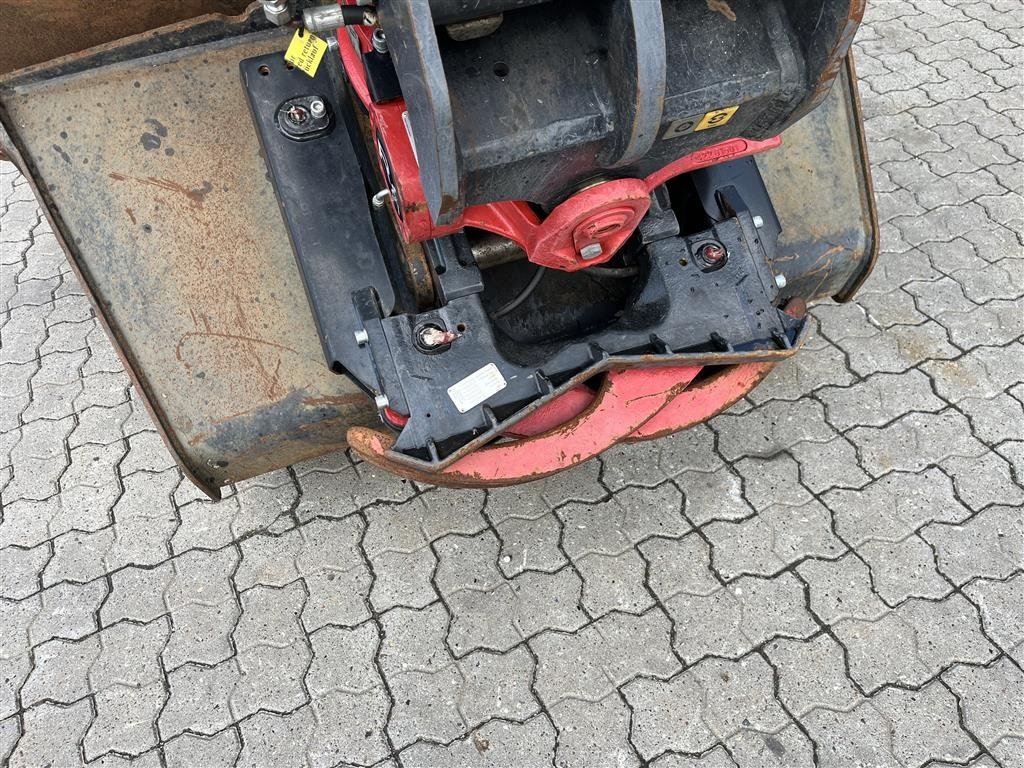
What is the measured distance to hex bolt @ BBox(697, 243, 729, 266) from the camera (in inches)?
79.9

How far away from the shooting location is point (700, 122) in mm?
1499

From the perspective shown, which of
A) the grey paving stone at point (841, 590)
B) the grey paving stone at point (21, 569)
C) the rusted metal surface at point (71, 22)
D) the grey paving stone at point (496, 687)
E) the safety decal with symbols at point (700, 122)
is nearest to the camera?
the safety decal with symbols at point (700, 122)

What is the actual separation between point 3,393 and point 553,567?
208cm

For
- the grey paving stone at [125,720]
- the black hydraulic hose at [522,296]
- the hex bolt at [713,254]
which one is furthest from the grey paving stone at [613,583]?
the grey paving stone at [125,720]

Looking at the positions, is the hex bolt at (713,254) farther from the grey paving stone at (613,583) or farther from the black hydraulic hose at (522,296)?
the grey paving stone at (613,583)

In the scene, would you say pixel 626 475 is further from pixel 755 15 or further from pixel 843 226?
pixel 755 15

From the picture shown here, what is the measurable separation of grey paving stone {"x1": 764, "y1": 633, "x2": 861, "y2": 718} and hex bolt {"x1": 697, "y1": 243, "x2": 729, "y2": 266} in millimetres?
1015

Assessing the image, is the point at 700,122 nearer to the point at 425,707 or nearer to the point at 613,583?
the point at 613,583

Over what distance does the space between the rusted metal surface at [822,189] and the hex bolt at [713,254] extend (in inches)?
11.2

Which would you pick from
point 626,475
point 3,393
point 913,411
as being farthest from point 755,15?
point 3,393

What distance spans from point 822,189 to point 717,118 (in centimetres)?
91

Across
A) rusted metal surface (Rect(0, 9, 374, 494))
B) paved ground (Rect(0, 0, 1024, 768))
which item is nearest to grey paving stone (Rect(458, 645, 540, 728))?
paved ground (Rect(0, 0, 1024, 768))

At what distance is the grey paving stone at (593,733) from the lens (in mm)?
1979

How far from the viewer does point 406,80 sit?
53.5 inches
